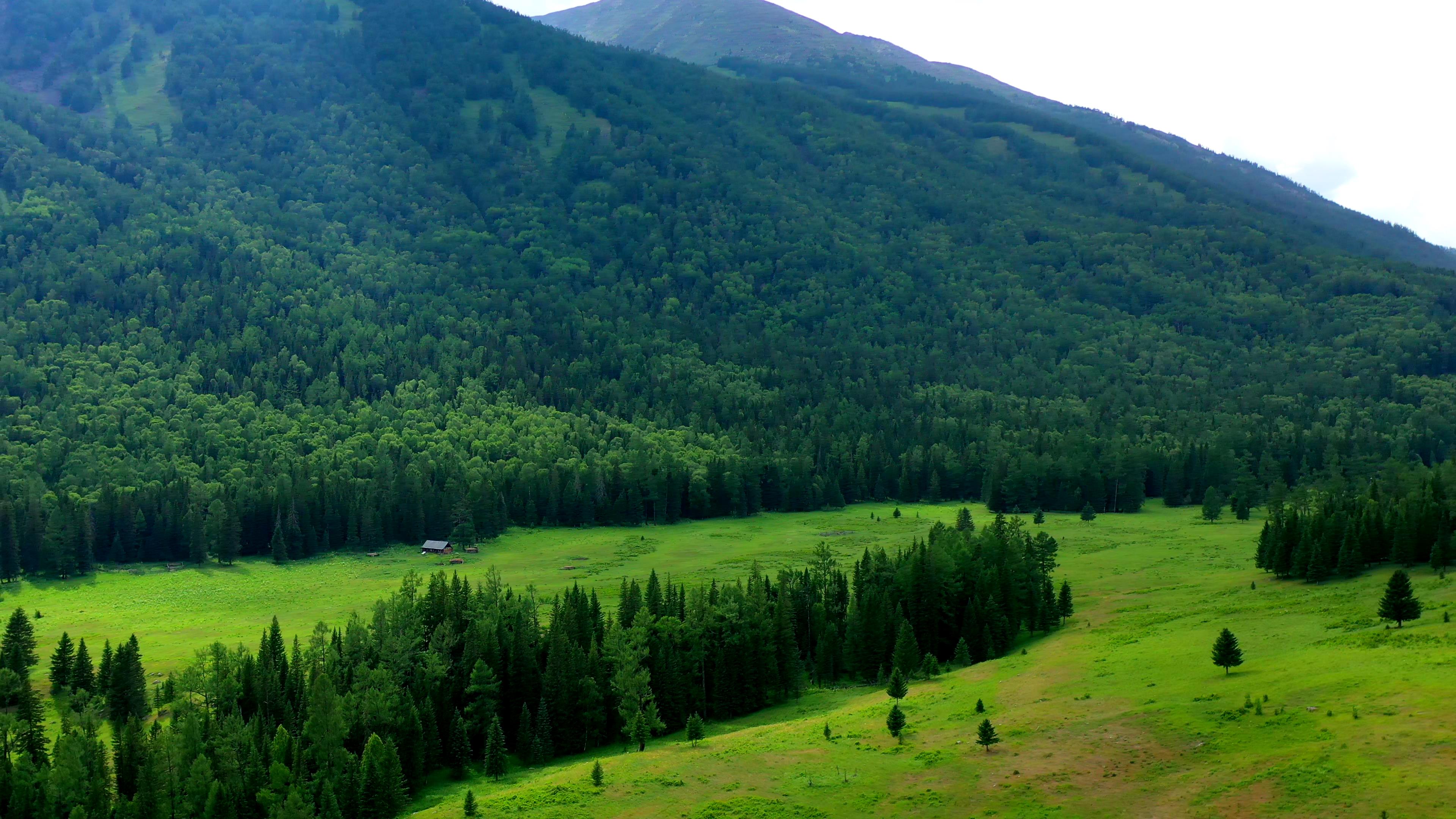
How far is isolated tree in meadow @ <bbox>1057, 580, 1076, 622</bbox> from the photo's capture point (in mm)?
120000

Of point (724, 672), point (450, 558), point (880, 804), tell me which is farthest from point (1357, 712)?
point (450, 558)

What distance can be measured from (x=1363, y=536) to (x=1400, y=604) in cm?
2987

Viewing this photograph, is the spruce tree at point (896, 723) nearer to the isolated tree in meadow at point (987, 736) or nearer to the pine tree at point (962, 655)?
the isolated tree in meadow at point (987, 736)

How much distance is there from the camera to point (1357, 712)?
68500 millimetres

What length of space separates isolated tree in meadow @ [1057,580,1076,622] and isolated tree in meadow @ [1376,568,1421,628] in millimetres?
36226

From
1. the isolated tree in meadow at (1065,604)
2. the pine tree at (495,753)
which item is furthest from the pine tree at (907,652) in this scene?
the pine tree at (495,753)

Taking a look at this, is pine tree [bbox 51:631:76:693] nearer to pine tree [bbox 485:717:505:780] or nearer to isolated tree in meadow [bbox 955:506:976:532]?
pine tree [bbox 485:717:505:780]

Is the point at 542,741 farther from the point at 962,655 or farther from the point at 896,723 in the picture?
the point at 962,655

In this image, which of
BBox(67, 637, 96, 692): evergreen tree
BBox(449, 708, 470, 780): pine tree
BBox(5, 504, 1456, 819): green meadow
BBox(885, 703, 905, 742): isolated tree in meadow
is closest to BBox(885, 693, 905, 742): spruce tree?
BBox(885, 703, 905, 742): isolated tree in meadow

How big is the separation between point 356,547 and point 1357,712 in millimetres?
159917

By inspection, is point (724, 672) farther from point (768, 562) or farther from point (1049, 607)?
point (768, 562)

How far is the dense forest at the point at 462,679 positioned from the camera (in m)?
84.9

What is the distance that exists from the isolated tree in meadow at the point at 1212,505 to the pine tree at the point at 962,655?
299 ft

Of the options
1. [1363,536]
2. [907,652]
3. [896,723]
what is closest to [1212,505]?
[1363,536]
